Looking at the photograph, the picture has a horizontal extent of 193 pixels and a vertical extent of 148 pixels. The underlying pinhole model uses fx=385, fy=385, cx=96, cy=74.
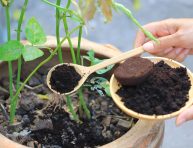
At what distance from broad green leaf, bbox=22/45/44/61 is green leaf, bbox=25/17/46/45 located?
0.11 feet

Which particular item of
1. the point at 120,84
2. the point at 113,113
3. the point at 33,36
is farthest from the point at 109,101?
the point at 33,36

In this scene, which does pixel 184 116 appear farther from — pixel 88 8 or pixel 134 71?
pixel 88 8

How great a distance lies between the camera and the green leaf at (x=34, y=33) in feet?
2.42

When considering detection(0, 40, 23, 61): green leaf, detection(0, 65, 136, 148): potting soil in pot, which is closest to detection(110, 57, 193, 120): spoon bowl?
detection(0, 65, 136, 148): potting soil in pot

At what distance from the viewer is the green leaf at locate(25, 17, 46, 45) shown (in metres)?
0.74

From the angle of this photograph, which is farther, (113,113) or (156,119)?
(113,113)

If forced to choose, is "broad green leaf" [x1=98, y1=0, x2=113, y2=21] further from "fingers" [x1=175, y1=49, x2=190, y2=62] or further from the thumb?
"fingers" [x1=175, y1=49, x2=190, y2=62]

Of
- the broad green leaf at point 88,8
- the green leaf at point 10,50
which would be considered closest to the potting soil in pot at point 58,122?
the green leaf at point 10,50

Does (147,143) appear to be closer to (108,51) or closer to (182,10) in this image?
(108,51)

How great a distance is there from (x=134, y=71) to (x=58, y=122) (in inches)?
9.7

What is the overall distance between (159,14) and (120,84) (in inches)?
46.1

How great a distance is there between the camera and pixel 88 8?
0.60 metres

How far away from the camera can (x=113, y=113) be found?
949 mm

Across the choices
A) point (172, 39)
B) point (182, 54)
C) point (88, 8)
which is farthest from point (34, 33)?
point (182, 54)
